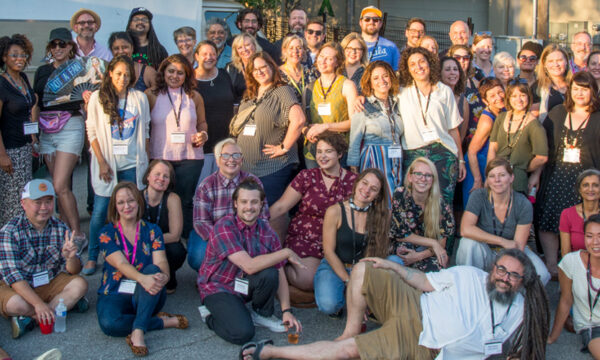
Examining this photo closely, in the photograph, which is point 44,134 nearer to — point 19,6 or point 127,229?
point 127,229

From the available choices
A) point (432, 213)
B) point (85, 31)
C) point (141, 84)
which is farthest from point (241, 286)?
point (85, 31)

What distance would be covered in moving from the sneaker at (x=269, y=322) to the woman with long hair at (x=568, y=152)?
7.79ft

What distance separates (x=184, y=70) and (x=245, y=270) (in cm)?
208

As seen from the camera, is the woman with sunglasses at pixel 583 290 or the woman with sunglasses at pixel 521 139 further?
the woman with sunglasses at pixel 521 139

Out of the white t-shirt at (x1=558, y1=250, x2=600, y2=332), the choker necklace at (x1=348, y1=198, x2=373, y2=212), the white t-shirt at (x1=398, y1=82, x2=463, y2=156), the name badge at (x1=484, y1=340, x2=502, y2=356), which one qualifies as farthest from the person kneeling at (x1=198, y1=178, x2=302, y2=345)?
the white t-shirt at (x1=558, y1=250, x2=600, y2=332)

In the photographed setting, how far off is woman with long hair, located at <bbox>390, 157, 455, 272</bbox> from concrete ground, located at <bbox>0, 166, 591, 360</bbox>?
2.11 feet

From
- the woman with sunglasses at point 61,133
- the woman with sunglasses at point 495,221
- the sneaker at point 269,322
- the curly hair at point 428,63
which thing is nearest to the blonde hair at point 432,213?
the woman with sunglasses at point 495,221

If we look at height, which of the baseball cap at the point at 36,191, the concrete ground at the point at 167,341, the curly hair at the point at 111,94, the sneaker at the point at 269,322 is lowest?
the concrete ground at the point at 167,341

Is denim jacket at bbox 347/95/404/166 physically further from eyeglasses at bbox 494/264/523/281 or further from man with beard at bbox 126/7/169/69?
man with beard at bbox 126/7/169/69

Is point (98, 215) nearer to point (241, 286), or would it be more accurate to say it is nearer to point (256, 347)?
point (241, 286)

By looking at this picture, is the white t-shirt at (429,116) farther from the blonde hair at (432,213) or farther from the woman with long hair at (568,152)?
the woman with long hair at (568,152)

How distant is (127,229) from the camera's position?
13.7ft

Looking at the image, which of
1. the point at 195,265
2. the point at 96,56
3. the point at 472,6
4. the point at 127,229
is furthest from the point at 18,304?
the point at 472,6

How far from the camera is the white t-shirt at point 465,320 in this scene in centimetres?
340
